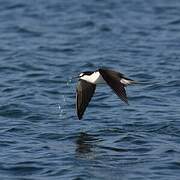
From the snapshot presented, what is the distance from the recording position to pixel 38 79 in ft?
55.9

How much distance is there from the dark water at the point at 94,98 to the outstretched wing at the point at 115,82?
84 cm

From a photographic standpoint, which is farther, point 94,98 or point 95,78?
point 94,98

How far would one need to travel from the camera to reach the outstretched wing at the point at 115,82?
12.0m

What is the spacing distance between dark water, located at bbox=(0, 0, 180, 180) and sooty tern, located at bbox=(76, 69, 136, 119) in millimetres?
334

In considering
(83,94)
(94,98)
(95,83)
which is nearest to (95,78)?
(95,83)

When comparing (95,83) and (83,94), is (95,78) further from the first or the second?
(83,94)

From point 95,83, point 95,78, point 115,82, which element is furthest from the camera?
point 95,83

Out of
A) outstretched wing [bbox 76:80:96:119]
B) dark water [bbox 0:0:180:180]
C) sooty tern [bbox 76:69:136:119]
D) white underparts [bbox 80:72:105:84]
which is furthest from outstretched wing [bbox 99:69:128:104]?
outstretched wing [bbox 76:80:96:119]

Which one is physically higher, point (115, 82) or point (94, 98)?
point (115, 82)

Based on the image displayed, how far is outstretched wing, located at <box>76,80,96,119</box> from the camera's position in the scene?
13789mm

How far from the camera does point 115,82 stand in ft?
39.9

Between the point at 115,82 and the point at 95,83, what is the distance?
1.06 m

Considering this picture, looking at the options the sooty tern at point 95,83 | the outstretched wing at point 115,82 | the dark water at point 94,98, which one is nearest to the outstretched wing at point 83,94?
the sooty tern at point 95,83

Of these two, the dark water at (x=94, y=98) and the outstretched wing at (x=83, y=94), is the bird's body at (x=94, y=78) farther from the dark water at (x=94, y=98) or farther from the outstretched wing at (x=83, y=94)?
the dark water at (x=94, y=98)
